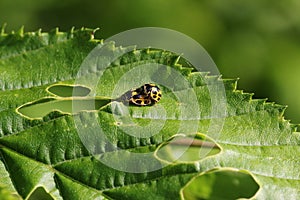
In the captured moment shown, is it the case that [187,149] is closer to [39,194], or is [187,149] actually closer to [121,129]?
[121,129]

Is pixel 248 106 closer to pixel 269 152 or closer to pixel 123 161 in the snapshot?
pixel 269 152

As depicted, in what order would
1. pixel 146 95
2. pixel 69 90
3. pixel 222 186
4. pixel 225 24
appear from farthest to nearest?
1. pixel 225 24
2. pixel 69 90
3. pixel 222 186
4. pixel 146 95

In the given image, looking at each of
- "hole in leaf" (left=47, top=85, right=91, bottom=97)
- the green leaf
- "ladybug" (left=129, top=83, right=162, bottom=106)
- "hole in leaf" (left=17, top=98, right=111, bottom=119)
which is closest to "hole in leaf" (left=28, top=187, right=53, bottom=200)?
the green leaf

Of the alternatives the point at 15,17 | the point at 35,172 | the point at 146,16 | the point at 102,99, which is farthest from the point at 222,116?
the point at 15,17

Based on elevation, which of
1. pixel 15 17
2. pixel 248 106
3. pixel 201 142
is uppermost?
pixel 15 17

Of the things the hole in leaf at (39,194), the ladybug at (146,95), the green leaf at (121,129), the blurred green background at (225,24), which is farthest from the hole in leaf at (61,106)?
the blurred green background at (225,24)

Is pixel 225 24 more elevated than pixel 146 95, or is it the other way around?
pixel 225 24

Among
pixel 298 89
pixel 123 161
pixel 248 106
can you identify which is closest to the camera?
pixel 123 161

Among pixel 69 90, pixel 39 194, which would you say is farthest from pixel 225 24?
pixel 39 194
